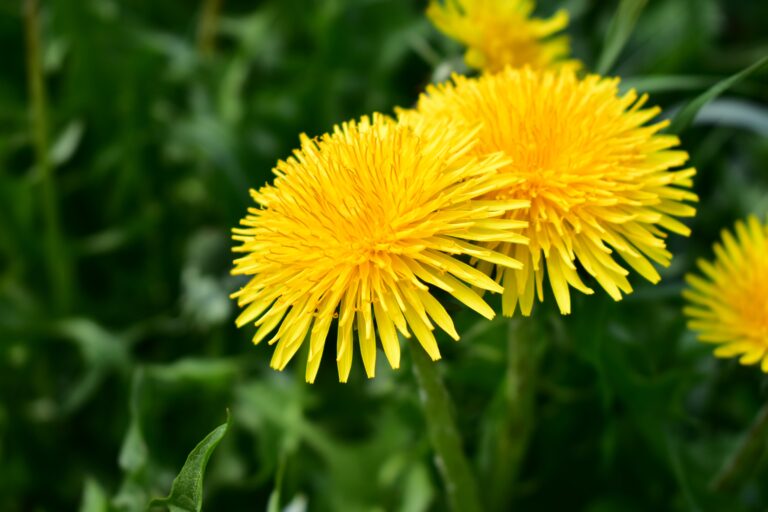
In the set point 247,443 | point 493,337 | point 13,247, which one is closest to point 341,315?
point 493,337

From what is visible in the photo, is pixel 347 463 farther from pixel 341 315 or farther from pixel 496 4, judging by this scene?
pixel 496 4

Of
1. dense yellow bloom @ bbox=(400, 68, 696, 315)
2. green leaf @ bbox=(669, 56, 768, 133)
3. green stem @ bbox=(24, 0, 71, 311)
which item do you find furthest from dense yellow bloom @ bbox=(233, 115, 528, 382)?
green stem @ bbox=(24, 0, 71, 311)

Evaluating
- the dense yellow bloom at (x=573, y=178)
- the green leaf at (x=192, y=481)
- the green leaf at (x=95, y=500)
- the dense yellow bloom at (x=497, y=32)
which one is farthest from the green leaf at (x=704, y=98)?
the green leaf at (x=95, y=500)

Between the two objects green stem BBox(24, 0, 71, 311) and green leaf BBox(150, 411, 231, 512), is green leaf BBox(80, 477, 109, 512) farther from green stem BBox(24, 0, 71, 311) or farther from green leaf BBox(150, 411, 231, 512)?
green stem BBox(24, 0, 71, 311)

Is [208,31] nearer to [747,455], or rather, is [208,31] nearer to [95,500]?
[95,500]

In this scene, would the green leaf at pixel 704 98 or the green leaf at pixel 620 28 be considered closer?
the green leaf at pixel 704 98

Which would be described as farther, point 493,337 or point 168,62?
point 168,62

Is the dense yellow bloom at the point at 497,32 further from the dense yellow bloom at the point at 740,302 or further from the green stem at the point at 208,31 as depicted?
the green stem at the point at 208,31
